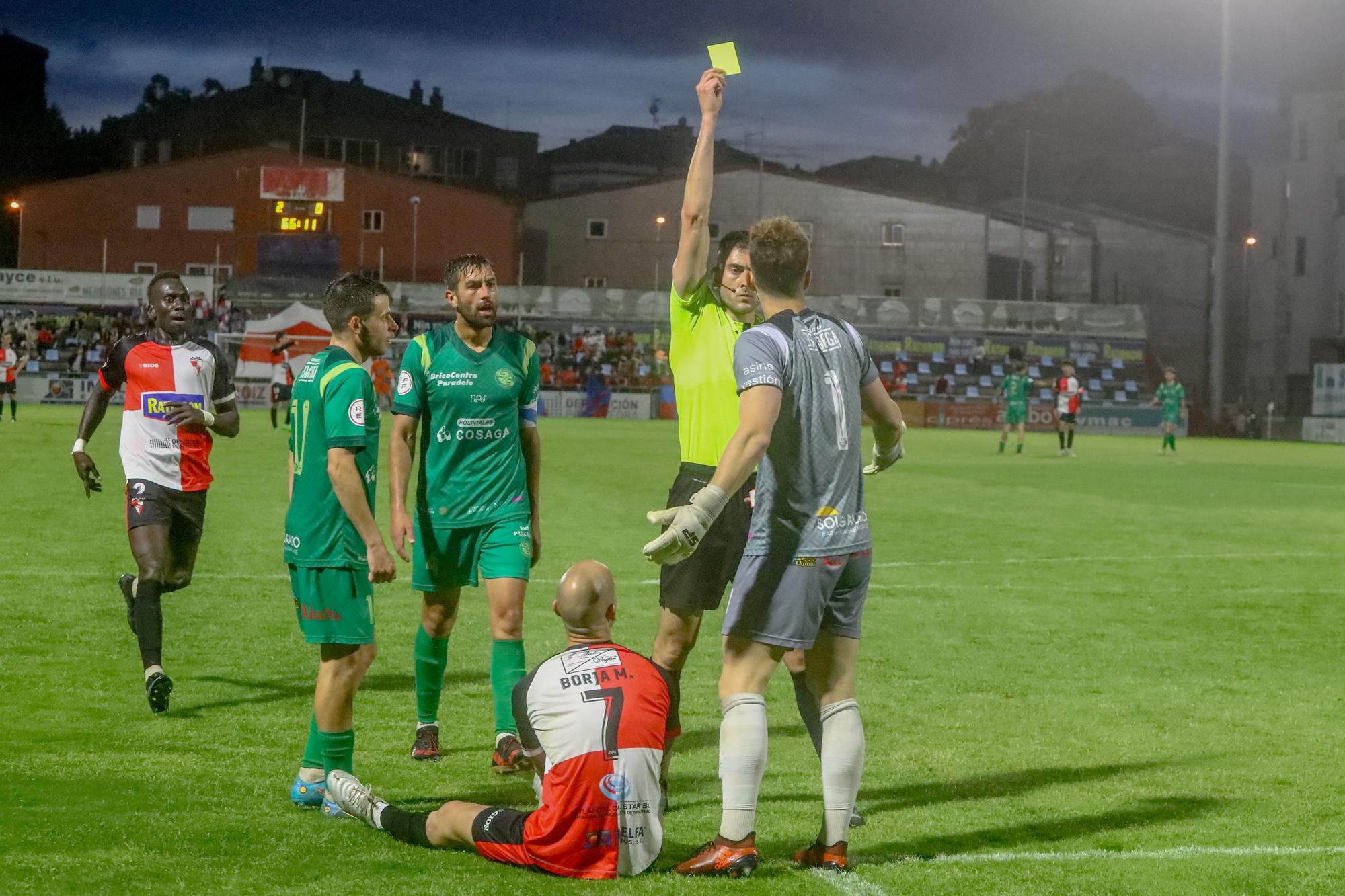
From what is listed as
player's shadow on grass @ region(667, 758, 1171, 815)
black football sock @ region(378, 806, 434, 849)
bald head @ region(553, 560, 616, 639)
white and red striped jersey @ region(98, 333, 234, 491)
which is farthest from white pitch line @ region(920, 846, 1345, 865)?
white and red striped jersey @ region(98, 333, 234, 491)

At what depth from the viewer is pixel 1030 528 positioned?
17844 millimetres

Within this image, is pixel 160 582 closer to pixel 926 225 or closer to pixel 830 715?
pixel 830 715

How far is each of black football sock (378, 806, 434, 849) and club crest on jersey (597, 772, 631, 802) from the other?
0.80 metres

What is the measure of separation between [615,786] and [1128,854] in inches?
78.4

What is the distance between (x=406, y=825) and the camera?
5391 millimetres

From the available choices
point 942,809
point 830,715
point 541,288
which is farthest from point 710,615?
point 541,288

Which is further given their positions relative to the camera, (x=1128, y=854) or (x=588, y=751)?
(x=1128, y=854)

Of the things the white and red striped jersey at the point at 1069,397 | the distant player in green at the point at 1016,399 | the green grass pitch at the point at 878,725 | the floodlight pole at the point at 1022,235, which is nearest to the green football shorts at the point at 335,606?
the green grass pitch at the point at 878,725

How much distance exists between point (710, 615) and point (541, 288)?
1888 inches

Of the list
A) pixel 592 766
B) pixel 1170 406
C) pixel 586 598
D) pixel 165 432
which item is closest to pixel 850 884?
pixel 592 766

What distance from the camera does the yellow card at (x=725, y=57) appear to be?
5.77 metres

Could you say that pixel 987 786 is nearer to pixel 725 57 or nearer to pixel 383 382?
pixel 725 57

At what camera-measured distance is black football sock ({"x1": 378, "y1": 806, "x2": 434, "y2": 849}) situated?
5.34 meters

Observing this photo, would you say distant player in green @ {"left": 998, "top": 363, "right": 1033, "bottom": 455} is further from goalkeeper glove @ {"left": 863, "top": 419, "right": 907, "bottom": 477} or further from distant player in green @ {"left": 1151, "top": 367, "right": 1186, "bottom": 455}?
goalkeeper glove @ {"left": 863, "top": 419, "right": 907, "bottom": 477}
